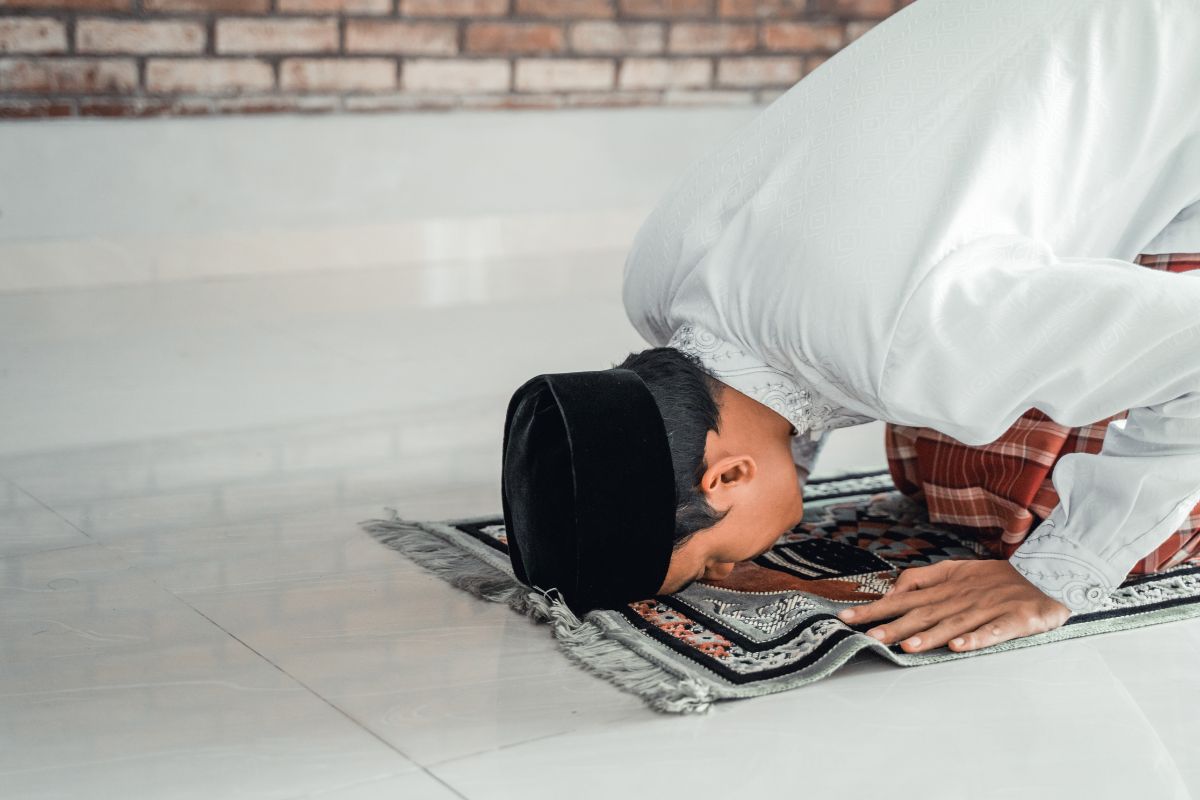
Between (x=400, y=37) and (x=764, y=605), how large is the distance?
237 cm

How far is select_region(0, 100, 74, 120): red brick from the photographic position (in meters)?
3.09

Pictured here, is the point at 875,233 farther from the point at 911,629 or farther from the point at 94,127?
the point at 94,127

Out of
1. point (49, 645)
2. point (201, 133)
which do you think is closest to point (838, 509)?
point (49, 645)

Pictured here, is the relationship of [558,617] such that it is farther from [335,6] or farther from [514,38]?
[514,38]

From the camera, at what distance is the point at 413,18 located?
3547 millimetres

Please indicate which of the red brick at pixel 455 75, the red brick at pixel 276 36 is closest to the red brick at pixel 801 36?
the red brick at pixel 455 75

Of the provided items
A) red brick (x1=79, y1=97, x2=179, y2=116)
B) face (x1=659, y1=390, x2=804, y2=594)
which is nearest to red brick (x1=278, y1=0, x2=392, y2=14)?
red brick (x1=79, y1=97, x2=179, y2=116)

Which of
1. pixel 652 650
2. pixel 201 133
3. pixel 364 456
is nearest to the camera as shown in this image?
pixel 652 650

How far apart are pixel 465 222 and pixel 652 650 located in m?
2.47

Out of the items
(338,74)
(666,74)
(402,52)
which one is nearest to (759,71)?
(666,74)

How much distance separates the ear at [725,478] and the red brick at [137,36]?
224 cm

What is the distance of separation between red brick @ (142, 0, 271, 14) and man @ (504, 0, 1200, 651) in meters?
2.01

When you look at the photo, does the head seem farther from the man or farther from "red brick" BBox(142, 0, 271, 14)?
"red brick" BBox(142, 0, 271, 14)

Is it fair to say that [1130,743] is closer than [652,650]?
Yes
